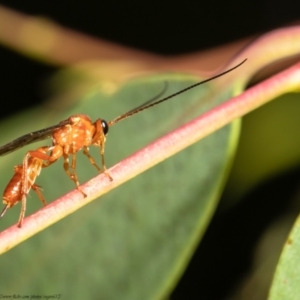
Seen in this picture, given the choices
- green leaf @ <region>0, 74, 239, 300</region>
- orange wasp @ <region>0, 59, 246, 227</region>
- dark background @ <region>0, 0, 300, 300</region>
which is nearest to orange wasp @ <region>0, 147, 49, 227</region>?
orange wasp @ <region>0, 59, 246, 227</region>

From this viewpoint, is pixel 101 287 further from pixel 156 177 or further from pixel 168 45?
pixel 168 45

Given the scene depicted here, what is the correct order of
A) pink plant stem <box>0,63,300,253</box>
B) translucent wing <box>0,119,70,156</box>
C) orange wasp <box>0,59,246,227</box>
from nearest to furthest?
pink plant stem <box>0,63,300,253</box> → translucent wing <box>0,119,70,156</box> → orange wasp <box>0,59,246,227</box>

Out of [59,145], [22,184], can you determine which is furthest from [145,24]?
[22,184]

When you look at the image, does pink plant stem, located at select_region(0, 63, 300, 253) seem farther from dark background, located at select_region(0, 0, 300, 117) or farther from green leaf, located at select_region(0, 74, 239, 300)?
dark background, located at select_region(0, 0, 300, 117)

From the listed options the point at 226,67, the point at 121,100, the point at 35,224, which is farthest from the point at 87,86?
the point at 35,224

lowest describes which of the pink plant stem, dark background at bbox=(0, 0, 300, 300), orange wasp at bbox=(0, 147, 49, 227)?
the pink plant stem

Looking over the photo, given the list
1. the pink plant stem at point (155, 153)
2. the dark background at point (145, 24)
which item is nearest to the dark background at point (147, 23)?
the dark background at point (145, 24)
